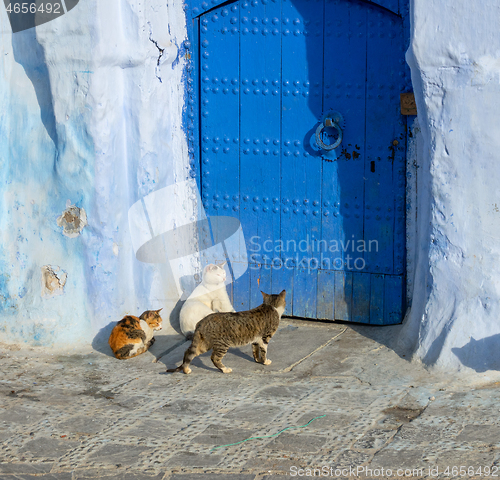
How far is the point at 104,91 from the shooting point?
4.74 metres

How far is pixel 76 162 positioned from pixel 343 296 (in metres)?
2.22

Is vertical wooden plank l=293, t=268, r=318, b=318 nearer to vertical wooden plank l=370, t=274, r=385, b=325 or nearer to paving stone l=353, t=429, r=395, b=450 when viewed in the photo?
vertical wooden plank l=370, t=274, r=385, b=325

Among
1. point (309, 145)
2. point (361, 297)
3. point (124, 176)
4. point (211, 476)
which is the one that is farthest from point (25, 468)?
point (309, 145)

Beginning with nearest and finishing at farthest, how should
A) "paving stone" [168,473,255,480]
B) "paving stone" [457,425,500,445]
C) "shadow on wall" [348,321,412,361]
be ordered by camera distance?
"paving stone" [168,473,255,480], "paving stone" [457,425,500,445], "shadow on wall" [348,321,412,361]

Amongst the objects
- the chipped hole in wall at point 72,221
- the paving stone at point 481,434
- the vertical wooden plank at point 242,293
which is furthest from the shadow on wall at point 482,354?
the chipped hole in wall at point 72,221

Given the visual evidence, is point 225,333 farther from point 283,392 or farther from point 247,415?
point 247,415

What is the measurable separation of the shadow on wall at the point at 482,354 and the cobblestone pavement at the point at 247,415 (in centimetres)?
7

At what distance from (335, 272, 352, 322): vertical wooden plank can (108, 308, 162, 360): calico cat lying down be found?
4.75ft

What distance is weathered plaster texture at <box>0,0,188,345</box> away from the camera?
471cm

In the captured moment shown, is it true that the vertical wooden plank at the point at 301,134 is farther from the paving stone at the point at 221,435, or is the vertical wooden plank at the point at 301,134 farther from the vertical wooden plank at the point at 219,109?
the paving stone at the point at 221,435

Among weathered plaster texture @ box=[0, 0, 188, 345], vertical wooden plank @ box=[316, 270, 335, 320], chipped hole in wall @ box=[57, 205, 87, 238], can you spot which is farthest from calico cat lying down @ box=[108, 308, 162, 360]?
vertical wooden plank @ box=[316, 270, 335, 320]

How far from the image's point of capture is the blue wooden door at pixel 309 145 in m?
4.77

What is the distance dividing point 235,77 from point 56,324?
229 cm

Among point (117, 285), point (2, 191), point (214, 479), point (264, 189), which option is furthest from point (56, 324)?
point (214, 479)
